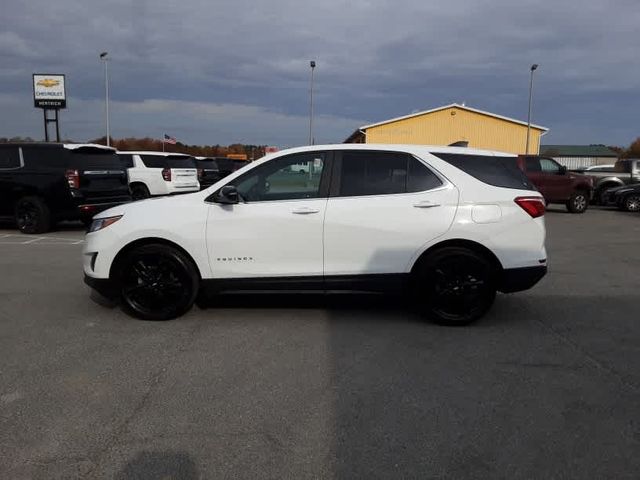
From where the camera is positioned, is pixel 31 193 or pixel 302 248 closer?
pixel 302 248

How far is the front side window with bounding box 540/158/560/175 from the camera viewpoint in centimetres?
1841

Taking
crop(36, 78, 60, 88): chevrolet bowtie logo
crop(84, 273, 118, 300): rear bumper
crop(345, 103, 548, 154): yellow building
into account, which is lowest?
crop(84, 273, 118, 300): rear bumper

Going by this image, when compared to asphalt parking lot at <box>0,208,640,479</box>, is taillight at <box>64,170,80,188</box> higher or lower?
higher

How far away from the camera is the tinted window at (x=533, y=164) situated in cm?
1828

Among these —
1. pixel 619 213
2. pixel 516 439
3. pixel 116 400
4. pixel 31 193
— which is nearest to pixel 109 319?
pixel 116 400

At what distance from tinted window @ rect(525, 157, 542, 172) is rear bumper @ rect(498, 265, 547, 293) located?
46.2 ft

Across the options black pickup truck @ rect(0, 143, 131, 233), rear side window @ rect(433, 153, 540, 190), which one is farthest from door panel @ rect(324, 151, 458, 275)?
black pickup truck @ rect(0, 143, 131, 233)

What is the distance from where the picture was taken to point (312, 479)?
277cm

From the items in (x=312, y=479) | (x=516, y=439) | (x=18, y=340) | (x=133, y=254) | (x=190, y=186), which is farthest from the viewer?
(x=190, y=186)

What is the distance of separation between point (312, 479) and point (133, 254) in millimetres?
3243

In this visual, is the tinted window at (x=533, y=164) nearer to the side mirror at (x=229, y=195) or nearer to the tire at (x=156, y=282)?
the side mirror at (x=229, y=195)

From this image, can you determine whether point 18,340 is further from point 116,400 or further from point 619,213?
point 619,213

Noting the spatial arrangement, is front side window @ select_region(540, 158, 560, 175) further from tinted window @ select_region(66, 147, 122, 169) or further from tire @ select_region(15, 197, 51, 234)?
tire @ select_region(15, 197, 51, 234)

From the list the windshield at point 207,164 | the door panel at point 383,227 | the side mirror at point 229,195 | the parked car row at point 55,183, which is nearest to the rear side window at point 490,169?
the door panel at point 383,227
